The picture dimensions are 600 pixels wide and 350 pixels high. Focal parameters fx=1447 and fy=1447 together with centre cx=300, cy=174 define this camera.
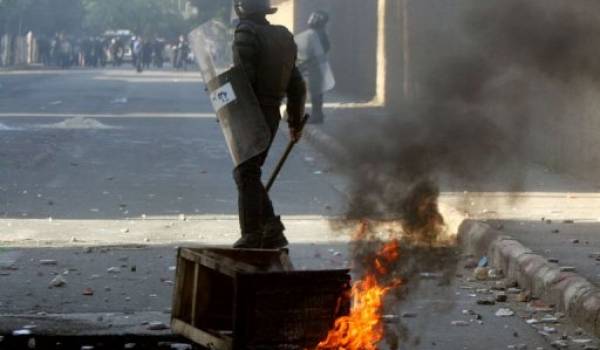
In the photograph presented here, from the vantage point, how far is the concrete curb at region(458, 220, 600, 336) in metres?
8.02

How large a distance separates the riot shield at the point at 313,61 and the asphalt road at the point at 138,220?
120cm

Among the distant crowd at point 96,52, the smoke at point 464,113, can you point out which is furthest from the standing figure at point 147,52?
the smoke at point 464,113

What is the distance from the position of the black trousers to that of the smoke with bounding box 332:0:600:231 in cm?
157

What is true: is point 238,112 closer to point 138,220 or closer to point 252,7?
point 252,7

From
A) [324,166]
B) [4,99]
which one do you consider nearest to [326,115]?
[324,166]

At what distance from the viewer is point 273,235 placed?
8.12m

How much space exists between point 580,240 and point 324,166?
8036mm

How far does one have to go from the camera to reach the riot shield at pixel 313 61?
23562mm

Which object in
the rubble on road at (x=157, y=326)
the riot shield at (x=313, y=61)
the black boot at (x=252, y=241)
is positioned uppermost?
the riot shield at (x=313, y=61)

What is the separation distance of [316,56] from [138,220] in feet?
36.4

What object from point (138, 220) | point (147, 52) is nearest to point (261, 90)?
point (138, 220)

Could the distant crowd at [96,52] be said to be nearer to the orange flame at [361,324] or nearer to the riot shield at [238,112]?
the riot shield at [238,112]

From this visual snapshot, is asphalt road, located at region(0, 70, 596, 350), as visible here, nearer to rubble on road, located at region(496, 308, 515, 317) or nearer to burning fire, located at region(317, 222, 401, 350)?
rubble on road, located at region(496, 308, 515, 317)

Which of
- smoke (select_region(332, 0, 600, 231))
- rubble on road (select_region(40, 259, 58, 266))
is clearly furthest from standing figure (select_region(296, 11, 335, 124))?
rubble on road (select_region(40, 259, 58, 266))
